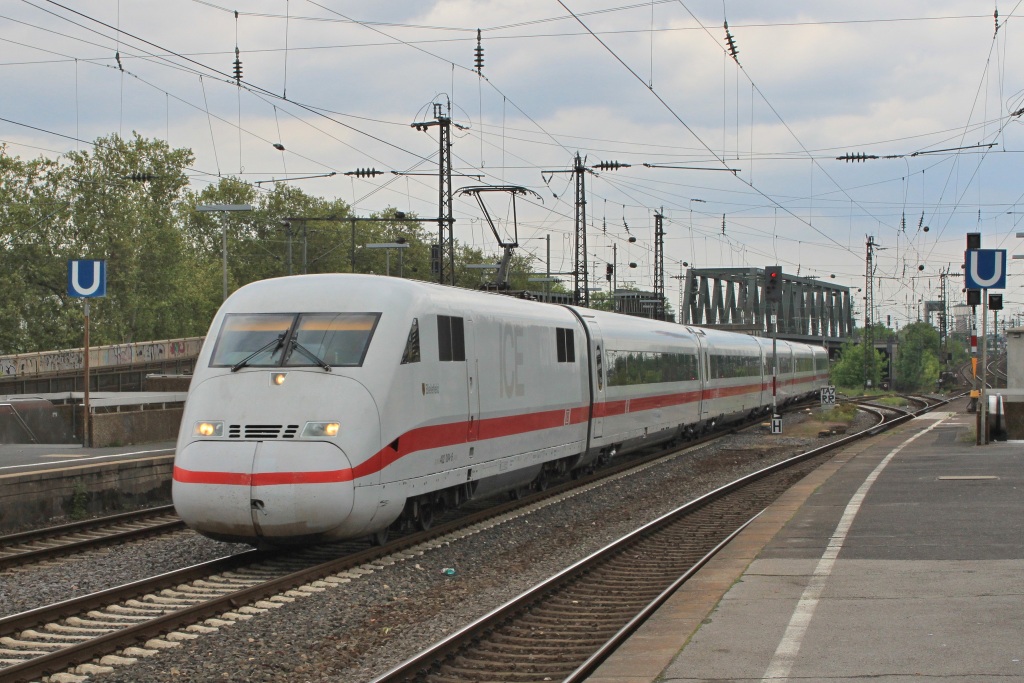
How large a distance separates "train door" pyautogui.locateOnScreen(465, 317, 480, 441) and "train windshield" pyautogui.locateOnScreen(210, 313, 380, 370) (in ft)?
7.96

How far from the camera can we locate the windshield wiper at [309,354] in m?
12.4

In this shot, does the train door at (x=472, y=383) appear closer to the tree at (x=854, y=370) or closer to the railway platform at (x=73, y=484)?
the railway platform at (x=73, y=484)

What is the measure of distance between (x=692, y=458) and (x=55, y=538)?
16.6 m

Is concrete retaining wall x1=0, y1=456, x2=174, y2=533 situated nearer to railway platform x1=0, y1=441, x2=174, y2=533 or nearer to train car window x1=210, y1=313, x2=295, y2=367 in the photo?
railway platform x1=0, y1=441, x2=174, y2=533

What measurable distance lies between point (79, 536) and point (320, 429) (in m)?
5.17

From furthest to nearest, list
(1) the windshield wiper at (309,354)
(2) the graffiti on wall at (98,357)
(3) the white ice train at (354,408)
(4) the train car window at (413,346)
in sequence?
(2) the graffiti on wall at (98,357)
(4) the train car window at (413,346)
(1) the windshield wiper at (309,354)
(3) the white ice train at (354,408)

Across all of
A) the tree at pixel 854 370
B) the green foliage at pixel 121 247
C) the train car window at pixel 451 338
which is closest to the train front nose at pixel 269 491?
the train car window at pixel 451 338

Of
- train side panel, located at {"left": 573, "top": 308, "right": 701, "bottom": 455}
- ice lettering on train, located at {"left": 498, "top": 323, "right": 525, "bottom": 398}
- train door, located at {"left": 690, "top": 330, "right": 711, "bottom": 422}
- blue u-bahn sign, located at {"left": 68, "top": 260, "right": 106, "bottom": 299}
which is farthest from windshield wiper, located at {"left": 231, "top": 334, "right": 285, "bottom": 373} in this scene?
train door, located at {"left": 690, "top": 330, "right": 711, "bottom": 422}

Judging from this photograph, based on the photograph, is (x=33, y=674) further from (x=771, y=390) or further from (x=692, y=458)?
(x=771, y=390)

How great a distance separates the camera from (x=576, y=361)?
20578mm

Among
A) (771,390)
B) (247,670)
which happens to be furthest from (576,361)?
(771,390)

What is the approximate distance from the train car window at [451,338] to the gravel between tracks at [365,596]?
230 centimetres

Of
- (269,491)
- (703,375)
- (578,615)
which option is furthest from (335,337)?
(703,375)

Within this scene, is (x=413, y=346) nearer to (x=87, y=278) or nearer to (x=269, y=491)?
(x=269, y=491)
